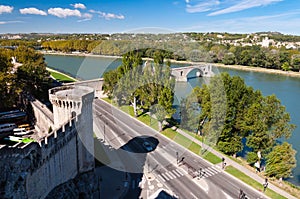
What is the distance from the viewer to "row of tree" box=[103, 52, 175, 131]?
2980 cm

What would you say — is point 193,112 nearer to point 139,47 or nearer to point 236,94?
point 236,94

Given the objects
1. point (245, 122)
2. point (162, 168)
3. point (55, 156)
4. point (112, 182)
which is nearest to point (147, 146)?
point (162, 168)

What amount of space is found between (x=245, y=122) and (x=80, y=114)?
51.4 ft

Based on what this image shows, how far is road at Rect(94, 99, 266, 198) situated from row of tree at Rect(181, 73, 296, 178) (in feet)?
11.4

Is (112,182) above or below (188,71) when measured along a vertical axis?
below

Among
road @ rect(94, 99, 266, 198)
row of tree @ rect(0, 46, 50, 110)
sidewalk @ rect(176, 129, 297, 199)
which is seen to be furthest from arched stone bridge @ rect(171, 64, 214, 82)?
road @ rect(94, 99, 266, 198)

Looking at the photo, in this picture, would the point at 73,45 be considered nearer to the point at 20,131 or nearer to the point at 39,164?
the point at 20,131

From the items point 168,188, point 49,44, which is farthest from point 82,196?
point 49,44

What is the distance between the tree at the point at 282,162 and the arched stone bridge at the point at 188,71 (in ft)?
134

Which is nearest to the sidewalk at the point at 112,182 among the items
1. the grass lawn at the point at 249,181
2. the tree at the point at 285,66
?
the grass lawn at the point at 249,181

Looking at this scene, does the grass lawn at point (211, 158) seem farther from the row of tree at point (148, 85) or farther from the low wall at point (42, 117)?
the low wall at point (42, 117)

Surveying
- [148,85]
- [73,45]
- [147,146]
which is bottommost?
[147,146]

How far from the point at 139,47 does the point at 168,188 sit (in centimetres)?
2833

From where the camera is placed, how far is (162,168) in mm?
22609
